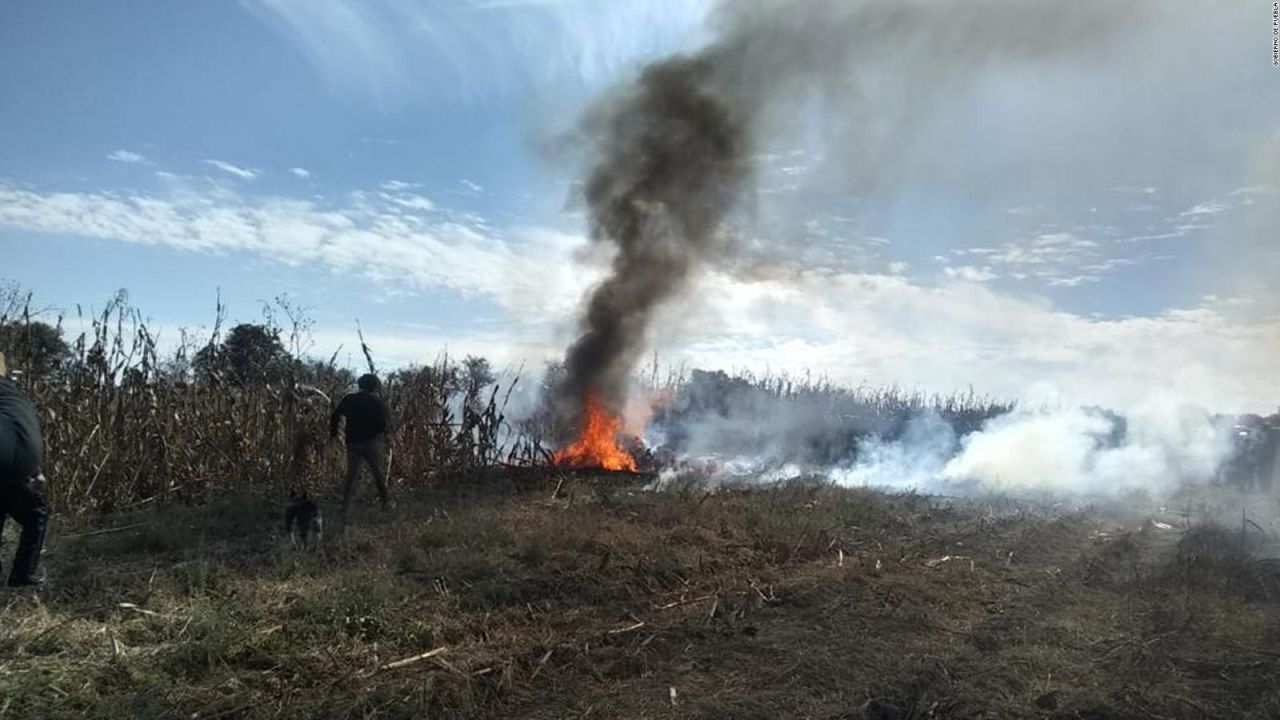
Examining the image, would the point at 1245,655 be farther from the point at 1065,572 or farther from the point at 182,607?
the point at 182,607

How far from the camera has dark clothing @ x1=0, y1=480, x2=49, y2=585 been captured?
18.8 feet

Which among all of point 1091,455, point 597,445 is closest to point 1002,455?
point 1091,455

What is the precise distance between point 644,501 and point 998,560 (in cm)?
520

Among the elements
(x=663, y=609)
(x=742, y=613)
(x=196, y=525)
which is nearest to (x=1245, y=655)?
(x=742, y=613)

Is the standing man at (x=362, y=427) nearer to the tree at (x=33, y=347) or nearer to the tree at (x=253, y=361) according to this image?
the tree at (x=253, y=361)

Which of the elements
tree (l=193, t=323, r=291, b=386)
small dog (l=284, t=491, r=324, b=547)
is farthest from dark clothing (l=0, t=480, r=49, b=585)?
tree (l=193, t=323, r=291, b=386)

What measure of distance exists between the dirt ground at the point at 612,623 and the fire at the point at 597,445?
6254 millimetres

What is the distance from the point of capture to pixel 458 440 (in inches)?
560

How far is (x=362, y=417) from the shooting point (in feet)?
34.5

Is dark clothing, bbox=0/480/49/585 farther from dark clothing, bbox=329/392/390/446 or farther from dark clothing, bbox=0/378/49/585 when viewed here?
dark clothing, bbox=329/392/390/446

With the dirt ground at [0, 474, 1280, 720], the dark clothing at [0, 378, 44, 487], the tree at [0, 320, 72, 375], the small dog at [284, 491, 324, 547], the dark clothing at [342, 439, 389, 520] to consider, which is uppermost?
the tree at [0, 320, 72, 375]

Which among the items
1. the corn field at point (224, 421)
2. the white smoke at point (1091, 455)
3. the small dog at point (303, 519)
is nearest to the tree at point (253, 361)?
the corn field at point (224, 421)

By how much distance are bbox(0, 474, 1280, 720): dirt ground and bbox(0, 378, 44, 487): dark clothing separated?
3.40 feet

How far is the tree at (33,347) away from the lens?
979cm
